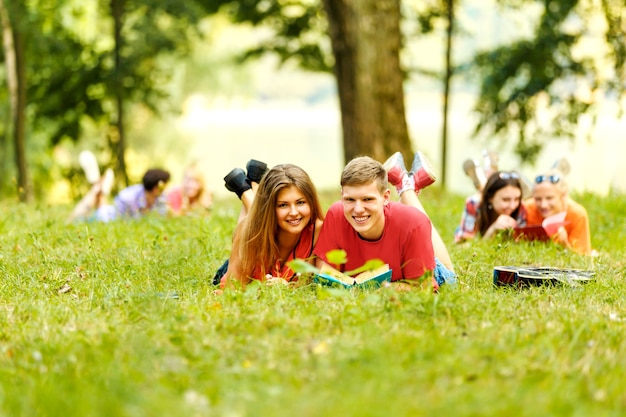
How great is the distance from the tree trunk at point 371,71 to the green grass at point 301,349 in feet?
22.0

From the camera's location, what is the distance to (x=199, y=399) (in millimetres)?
3033

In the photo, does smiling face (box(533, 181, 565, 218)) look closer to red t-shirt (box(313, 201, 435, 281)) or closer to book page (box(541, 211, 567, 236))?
book page (box(541, 211, 567, 236))

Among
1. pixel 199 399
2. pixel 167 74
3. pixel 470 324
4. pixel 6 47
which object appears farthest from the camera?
pixel 167 74

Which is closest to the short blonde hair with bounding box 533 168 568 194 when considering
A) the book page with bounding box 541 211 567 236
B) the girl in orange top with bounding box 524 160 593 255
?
the girl in orange top with bounding box 524 160 593 255

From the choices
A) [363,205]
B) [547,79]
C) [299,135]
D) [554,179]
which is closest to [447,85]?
[547,79]

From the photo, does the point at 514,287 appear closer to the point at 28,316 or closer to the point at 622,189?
the point at 28,316

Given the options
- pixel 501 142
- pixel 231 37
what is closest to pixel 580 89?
pixel 501 142

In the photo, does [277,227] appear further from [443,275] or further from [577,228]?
[577,228]

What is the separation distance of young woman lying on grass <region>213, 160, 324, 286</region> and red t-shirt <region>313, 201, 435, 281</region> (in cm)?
22

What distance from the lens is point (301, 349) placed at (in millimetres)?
3551

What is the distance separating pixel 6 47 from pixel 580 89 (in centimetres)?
1187

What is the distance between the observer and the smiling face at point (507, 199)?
306 inches

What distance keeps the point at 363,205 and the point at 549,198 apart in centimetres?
306

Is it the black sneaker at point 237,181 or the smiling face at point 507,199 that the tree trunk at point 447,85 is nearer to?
the smiling face at point 507,199
